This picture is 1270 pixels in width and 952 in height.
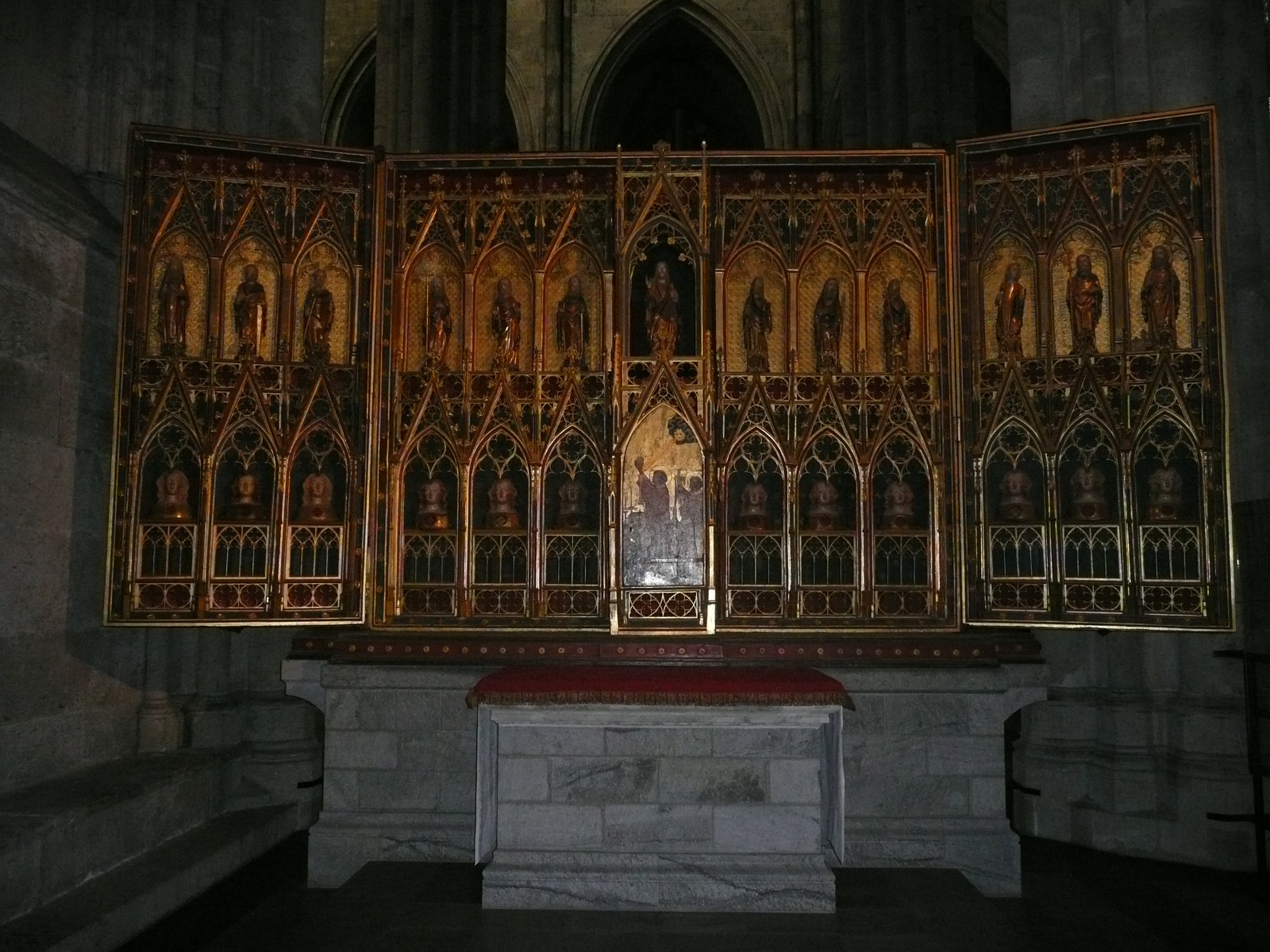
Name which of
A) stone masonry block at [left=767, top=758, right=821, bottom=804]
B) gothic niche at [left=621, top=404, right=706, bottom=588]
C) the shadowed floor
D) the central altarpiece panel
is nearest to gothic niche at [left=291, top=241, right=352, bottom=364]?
the central altarpiece panel

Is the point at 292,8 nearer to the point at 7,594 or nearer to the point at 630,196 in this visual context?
the point at 630,196

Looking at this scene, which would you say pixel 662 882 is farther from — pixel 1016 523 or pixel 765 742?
pixel 1016 523

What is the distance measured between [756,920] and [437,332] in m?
4.07

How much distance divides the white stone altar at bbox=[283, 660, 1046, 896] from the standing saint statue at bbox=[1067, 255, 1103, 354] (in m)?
2.09

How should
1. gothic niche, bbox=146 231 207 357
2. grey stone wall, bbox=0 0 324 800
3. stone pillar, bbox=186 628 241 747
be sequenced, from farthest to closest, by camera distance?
stone pillar, bbox=186 628 241 747
gothic niche, bbox=146 231 207 357
grey stone wall, bbox=0 0 324 800

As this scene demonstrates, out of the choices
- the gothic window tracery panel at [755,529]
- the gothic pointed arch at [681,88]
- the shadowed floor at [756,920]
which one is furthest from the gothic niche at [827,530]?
the gothic pointed arch at [681,88]

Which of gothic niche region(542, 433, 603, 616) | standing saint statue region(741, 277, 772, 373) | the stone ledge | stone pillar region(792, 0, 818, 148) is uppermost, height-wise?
stone pillar region(792, 0, 818, 148)

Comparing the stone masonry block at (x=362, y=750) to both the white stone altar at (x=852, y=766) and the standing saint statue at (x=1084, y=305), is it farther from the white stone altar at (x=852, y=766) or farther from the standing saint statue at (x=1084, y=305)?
the standing saint statue at (x=1084, y=305)

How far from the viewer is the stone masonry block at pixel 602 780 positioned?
580 centimetres

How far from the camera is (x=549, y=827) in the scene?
577 centimetres

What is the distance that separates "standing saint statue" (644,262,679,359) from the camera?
22.1 ft

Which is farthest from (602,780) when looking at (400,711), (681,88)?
(681,88)

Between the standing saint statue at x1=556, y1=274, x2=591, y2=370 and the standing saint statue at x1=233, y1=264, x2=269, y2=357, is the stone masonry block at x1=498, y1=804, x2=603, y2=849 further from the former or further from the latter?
the standing saint statue at x1=233, y1=264, x2=269, y2=357

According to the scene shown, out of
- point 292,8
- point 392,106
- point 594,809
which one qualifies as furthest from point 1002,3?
point 594,809
